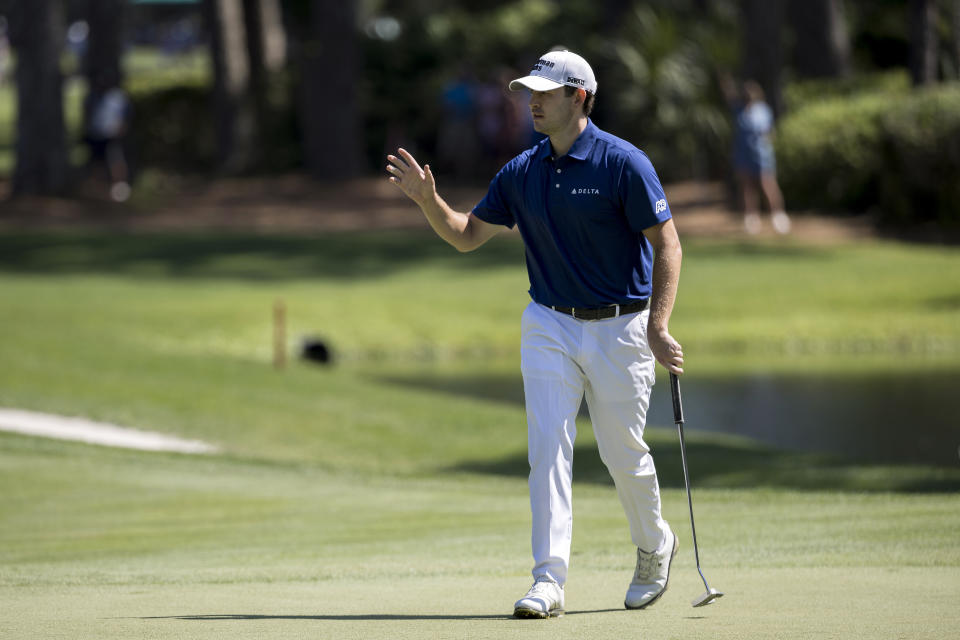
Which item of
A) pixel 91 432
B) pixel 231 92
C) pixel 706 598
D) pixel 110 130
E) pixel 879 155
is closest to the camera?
pixel 706 598

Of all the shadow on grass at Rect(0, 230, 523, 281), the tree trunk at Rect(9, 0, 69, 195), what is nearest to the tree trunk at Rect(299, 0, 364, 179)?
the shadow on grass at Rect(0, 230, 523, 281)

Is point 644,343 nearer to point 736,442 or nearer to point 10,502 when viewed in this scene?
point 10,502

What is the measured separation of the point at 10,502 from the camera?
1085 cm

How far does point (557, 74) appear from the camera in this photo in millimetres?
6168

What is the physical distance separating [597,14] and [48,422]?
81.8 feet

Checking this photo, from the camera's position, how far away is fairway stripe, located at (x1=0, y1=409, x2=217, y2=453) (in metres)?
15.0

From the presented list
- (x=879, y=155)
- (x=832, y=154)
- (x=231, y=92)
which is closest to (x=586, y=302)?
(x=879, y=155)

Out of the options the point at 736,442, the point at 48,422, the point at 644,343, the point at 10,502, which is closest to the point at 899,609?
the point at 644,343

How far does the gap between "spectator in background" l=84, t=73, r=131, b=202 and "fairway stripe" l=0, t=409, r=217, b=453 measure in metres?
16.6

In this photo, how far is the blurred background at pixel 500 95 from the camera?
27.7 metres

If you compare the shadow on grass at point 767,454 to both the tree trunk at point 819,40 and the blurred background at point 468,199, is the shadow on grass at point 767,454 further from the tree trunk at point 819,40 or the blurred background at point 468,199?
the tree trunk at point 819,40

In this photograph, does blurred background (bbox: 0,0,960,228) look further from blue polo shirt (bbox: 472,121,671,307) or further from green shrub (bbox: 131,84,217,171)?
blue polo shirt (bbox: 472,121,671,307)

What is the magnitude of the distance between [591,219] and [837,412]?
11469 mm

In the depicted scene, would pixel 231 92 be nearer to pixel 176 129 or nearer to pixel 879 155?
pixel 176 129
